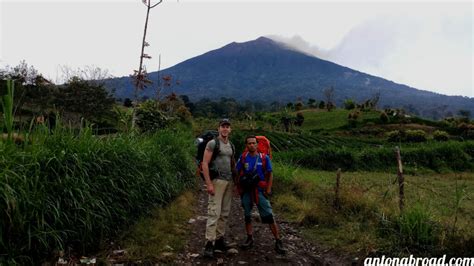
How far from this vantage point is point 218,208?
5.12 m

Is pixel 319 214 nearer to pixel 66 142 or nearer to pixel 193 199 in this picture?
pixel 193 199

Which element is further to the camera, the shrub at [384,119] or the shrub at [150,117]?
the shrub at [384,119]

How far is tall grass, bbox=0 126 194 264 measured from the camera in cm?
367

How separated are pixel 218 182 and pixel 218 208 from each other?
1.14 ft

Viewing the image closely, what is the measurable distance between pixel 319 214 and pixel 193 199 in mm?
3030

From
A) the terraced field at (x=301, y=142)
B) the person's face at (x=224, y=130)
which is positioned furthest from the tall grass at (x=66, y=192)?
the terraced field at (x=301, y=142)

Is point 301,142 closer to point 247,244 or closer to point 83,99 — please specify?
point 83,99

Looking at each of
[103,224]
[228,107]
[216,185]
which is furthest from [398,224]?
[228,107]

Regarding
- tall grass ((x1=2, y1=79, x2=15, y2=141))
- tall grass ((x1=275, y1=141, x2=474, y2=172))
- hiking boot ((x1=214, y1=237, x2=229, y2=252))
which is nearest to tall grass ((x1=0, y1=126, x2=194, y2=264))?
tall grass ((x1=2, y1=79, x2=15, y2=141))

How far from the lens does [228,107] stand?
216 ft

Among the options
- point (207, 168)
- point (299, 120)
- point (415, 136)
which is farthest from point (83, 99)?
point (299, 120)

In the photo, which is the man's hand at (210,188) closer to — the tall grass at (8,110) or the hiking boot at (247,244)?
the hiking boot at (247,244)

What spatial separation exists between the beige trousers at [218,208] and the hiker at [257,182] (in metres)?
0.24

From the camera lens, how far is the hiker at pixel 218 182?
5.01m
